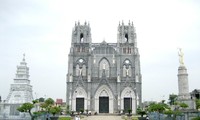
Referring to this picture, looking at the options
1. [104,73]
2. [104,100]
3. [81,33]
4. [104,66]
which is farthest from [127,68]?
[81,33]

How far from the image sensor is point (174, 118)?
33.9 meters

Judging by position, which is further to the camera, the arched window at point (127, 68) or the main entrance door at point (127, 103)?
the arched window at point (127, 68)

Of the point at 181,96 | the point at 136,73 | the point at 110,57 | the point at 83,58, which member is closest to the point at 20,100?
the point at 83,58

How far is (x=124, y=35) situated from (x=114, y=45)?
11.9ft

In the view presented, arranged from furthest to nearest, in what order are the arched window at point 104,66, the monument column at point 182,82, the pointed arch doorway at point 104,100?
the arched window at point 104,66 → the pointed arch doorway at point 104,100 → the monument column at point 182,82

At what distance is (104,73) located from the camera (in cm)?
6712

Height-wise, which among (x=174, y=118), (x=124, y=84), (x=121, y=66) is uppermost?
(x=121, y=66)

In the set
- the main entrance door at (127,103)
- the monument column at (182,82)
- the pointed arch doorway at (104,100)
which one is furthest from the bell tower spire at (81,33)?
the monument column at (182,82)

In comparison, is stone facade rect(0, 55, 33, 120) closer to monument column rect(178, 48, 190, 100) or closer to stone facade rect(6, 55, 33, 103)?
stone facade rect(6, 55, 33, 103)

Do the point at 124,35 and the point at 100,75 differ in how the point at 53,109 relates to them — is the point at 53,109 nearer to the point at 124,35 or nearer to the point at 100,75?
the point at 100,75

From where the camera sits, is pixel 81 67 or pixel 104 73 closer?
pixel 104 73

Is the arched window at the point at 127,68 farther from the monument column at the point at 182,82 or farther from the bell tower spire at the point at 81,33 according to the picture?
the monument column at the point at 182,82

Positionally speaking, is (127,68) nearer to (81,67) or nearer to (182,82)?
(81,67)

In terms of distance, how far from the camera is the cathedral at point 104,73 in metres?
65.1
